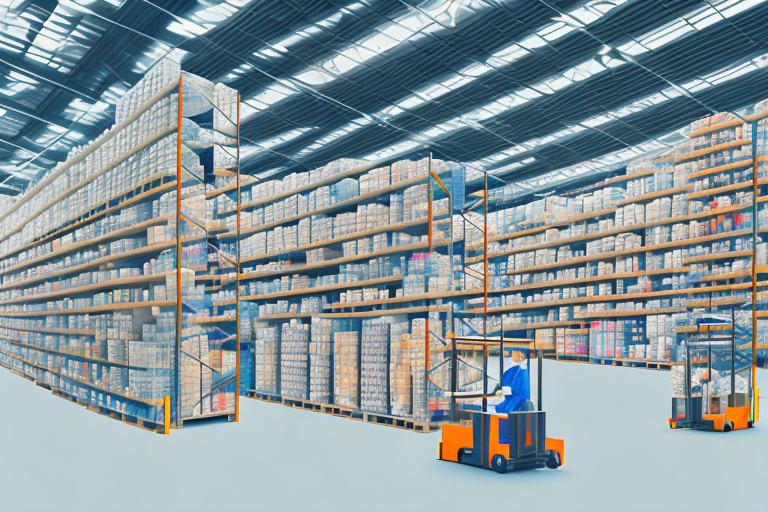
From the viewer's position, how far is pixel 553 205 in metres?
14.9

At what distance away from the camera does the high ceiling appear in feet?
26.1

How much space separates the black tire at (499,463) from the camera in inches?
212

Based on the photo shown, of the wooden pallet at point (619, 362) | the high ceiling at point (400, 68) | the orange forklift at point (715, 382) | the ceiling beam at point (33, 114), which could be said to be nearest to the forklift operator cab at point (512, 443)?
the orange forklift at point (715, 382)

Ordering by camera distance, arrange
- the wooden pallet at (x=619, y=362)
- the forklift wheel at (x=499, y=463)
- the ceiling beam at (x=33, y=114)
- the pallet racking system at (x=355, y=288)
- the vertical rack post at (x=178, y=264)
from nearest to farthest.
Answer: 1. the forklift wheel at (x=499, y=463)
2. the vertical rack post at (x=178, y=264)
3. the pallet racking system at (x=355, y=288)
4. the ceiling beam at (x=33, y=114)
5. the wooden pallet at (x=619, y=362)

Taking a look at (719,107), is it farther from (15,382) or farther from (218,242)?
(15,382)

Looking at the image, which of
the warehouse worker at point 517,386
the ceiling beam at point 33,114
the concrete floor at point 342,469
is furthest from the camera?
the ceiling beam at point 33,114

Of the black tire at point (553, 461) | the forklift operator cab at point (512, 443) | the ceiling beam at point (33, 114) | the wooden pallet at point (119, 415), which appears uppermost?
the ceiling beam at point (33, 114)

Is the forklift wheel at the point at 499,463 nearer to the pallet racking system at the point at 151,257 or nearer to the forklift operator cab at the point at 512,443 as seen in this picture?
the forklift operator cab at the point at 512,443

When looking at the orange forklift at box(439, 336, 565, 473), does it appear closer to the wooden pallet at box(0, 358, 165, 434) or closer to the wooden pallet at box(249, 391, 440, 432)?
the wooden pallet at box(249, 391, 440, 432)

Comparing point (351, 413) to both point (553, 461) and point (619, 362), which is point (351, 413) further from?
point (619, 362)

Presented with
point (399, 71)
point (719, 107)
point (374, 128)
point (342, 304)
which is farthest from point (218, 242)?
point (719, 107)

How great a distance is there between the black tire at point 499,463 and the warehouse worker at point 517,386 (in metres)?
0.37

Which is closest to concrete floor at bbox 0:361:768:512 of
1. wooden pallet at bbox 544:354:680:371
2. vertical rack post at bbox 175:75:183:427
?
vertical rack post at bbox 175:75:183:427

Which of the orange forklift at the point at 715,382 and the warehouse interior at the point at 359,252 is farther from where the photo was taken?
the orange forklift at the point at 715,382
